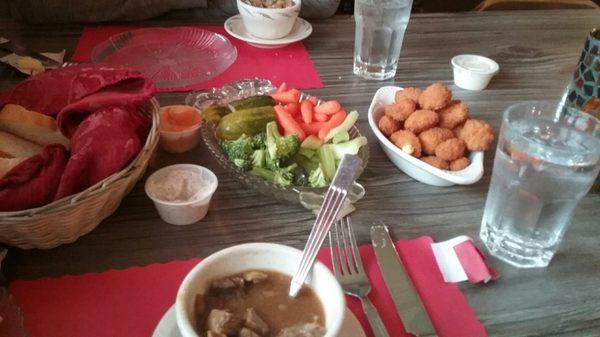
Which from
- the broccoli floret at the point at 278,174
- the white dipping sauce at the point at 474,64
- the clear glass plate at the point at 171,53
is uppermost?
the white dipping sauce at the point at 474,64

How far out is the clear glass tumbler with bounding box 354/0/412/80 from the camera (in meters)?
1.34

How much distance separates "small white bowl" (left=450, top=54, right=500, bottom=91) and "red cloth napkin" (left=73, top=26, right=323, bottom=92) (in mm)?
360

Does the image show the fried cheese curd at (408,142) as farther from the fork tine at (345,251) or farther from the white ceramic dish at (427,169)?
the fork tine at (345,251)

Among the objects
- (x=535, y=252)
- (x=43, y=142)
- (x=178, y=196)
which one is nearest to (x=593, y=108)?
(x=535, y=252)

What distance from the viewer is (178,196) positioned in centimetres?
85

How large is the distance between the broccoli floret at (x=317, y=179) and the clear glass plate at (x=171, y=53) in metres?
0.49

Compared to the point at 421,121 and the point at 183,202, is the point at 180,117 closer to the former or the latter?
the point at 183,202

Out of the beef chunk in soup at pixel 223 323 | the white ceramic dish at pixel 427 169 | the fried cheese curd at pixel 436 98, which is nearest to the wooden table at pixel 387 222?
the white ceramic dish at pixel 427 169

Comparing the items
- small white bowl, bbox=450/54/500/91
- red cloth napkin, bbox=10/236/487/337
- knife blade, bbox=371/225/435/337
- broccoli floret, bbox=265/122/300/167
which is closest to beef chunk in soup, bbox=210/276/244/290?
red cloth napkin, bbox=10/236/487/337

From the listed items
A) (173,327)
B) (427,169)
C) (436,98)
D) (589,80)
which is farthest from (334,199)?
(589,80)

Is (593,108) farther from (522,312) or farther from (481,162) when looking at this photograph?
(522,312)

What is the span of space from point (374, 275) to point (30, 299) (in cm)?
47

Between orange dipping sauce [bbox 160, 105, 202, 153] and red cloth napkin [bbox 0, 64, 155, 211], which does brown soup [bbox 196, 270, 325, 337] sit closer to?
red cloth napkin [bbox 0, 64, 155, 211]

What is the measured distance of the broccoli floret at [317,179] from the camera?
888 mm
